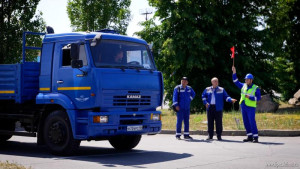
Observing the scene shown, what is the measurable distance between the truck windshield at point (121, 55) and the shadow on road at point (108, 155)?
204 centimetres

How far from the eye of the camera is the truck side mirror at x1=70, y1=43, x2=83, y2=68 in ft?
32.9

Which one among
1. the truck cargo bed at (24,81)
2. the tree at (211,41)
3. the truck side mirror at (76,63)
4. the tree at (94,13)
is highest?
the tree at (94,13)

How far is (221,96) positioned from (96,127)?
5.84 m

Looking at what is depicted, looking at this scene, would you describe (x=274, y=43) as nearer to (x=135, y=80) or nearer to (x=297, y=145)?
(x=297, y=145)

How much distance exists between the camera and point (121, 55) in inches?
421

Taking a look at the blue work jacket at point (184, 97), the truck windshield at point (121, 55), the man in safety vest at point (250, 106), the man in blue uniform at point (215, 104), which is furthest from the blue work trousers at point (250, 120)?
the truck windshield at point (121, 55)

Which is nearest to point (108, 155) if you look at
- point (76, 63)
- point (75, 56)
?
point (76, 63)

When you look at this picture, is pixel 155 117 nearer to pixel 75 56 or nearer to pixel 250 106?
pixel 75 56

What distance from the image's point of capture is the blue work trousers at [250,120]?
13484 mm

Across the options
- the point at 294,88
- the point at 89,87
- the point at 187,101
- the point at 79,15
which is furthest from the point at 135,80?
the point at 79,15

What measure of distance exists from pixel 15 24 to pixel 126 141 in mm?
21990

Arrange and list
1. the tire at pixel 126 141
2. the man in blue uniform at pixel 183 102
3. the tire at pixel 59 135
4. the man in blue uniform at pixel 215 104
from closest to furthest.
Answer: the tire at pixel 59 135, the tire at pixel 126 141, the man in blue uniform at pixel 215 104, the man in blue uniform at pixel 183 102

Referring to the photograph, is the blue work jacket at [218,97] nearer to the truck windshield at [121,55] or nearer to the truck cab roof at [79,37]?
the truck windshield at [121,55]

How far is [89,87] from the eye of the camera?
9.95 m
